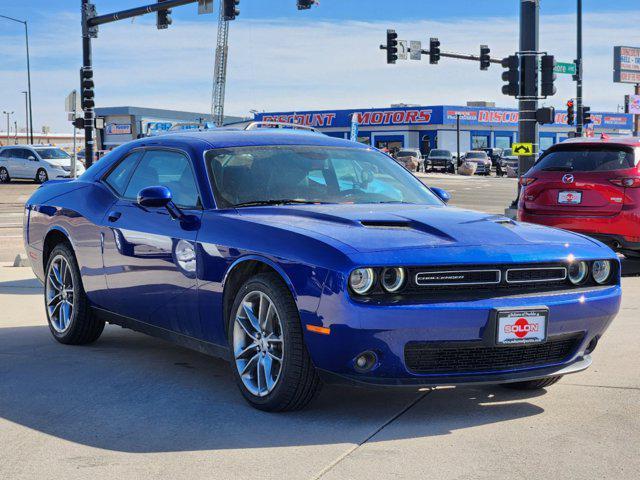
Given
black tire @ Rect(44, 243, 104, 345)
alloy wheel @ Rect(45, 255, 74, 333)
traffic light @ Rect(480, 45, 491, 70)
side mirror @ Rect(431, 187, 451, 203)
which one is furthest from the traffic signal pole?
black tire @ Rect(44, 243, 104, 345)

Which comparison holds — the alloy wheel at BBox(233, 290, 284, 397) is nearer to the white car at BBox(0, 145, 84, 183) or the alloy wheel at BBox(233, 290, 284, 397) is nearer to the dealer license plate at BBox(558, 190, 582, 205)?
the dealer license plate at BBox(558, 190, 582, 205)

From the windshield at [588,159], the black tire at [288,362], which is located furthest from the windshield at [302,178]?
the windshield at [588,159]

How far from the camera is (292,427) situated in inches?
195

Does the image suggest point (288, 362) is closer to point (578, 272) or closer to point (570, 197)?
point (578, 272)

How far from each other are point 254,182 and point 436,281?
160cm

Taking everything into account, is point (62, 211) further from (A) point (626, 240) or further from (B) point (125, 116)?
(B) point (125, 116)

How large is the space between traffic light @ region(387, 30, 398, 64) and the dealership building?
4427 cm

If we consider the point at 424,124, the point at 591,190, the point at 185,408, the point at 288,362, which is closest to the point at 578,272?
the point at 288,362

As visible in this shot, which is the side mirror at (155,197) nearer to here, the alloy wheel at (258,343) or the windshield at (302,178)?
the windshield at (302,178)

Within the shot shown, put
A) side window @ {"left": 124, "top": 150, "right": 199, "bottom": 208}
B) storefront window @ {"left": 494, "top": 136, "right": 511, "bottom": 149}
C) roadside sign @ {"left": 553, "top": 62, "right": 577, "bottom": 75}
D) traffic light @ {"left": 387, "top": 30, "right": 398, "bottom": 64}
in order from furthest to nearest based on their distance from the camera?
storefront window @ {"left": 494, "top": 136, "right": 511, "bottom": 149} → traffic light @ {"left": 387, "top": 30, "right": 398, "bottom": 64} → roadside sign @ {"left": 553, "top": 62, "right": 577, "bottom": 75} → side window @ {"left": 124, "top": 150, "right": 199, "bottom": 208}

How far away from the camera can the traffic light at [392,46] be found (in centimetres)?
3675

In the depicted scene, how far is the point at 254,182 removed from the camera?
6.04m

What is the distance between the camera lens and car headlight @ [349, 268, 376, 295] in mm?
4754

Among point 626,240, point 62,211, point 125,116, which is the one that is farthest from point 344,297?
point 125,116
